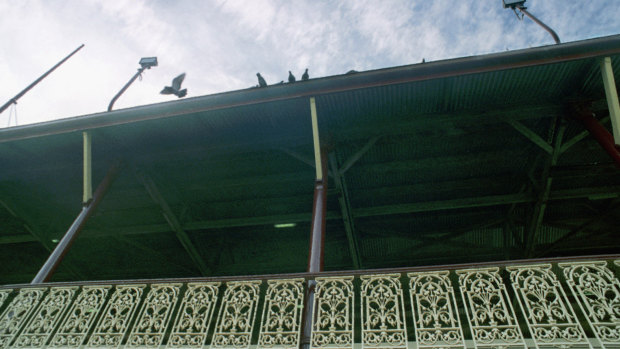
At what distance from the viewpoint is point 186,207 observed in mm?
10992

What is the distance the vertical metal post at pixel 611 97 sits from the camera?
6219 mm

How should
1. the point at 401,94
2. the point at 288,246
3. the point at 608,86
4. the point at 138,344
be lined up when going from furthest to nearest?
1. the point at 288,246
2. the point at 401,94
3. the point at 608,86
4. the point at 138,344

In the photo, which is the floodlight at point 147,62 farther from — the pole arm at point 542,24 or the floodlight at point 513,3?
the pole arm at point 542,24

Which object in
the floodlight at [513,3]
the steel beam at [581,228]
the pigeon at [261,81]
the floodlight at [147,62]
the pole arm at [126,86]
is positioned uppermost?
the floodlight at [147,62]

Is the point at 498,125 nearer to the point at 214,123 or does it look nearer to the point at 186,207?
the point at 214,123

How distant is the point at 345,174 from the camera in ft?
32.1

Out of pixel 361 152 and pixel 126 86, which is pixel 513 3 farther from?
pixel 126 86

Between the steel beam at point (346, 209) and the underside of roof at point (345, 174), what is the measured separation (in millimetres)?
44

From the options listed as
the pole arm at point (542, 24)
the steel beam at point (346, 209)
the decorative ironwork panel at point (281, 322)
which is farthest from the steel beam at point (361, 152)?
the pole arm at point (542, 24)

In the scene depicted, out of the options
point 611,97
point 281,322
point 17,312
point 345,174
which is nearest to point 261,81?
point 345,174

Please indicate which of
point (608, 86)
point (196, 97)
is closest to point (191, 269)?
point (196, 97)

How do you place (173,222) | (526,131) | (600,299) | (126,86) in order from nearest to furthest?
1. (600,299)
2. (526,131)
3. (173,222)
4. (126,86)

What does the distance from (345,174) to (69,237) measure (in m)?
5.52

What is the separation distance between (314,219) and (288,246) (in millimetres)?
Answer: 5440
